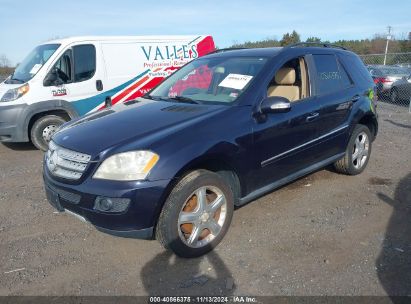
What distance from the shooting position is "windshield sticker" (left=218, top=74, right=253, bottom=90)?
A: 12.5 feet

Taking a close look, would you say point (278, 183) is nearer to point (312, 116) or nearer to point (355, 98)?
point (312, 116)

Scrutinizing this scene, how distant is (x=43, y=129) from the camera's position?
7.07m

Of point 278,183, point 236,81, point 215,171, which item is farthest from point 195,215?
point 236,81

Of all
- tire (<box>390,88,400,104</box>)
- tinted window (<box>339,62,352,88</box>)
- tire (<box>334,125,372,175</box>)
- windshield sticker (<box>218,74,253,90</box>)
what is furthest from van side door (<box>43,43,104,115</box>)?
tire (<box>390,88,400,104</box>)

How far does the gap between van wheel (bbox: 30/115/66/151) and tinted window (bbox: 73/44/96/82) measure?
2.90 ft

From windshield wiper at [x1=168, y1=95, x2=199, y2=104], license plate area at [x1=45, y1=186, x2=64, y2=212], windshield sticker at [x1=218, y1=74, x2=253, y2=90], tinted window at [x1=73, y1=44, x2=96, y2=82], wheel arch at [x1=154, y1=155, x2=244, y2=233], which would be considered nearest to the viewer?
wheel arch at [x1=154, y1=155, x2=244, y2=233]

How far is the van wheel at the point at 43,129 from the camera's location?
A: 698cm

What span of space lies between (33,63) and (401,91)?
12.3m

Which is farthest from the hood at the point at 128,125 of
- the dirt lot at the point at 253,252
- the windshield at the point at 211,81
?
the dirt lot at the point at 253,252

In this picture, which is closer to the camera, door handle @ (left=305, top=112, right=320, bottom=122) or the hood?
the hood

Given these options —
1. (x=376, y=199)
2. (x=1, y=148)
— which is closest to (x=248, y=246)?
(x=376, y=199)

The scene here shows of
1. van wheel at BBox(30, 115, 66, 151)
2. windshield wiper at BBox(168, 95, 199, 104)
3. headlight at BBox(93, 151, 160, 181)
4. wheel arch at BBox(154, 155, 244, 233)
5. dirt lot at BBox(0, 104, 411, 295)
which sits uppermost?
windshield wiper at BBox(168, 95, 199, 104)

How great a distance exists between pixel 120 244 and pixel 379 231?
8.40ft

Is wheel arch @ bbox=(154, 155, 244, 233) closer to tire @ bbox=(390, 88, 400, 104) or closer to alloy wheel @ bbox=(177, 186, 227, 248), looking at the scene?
alloy wheel @ bbox=(177, 186, 227, 248)
